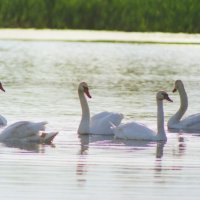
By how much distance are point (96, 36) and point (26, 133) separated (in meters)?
32.2

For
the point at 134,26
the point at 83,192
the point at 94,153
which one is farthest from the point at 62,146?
the point at 134,26

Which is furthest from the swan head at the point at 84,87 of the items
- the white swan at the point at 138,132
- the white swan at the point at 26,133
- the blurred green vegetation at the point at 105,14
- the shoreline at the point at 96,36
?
the blurred green vegetation at the point at 105,14

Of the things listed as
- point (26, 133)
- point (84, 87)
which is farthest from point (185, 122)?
point (26, 133)

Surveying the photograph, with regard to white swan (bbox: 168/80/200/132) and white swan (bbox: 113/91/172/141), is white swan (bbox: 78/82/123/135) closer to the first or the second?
white swan (bbox: 113/91/172/141)

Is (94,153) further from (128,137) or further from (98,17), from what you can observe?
(98,17)

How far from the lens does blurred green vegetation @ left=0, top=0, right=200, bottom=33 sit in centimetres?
4684

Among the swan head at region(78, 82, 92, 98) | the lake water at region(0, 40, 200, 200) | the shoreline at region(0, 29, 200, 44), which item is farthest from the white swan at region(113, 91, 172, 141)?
the shoreline at region(0, 29, 200, 44)

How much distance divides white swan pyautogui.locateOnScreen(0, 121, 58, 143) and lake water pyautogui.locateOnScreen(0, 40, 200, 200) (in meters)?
0.23

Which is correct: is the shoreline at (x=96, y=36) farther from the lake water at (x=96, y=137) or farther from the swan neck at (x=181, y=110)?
the swan neck at (x=181, y=110)

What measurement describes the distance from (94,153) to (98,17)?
32780 millimetres

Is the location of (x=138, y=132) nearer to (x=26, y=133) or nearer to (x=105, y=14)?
(x=26, y=133)

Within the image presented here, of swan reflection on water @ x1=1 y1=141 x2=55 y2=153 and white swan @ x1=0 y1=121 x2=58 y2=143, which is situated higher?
white swan @ x1=0 y1=121 x2=58 y2=143

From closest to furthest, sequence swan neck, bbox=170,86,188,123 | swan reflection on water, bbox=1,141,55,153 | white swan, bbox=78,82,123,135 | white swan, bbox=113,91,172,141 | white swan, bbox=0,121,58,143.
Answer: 1. swan reflection on water, bbox=1,141,55,153
2. white swan, bbox=0,121,58,143
3. white swan, bbox=113,91,172,141
4. white swan, bbox=78,82,123,135
5. swan neck, bbox=170,86,188,123

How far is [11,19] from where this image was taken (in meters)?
48.2
